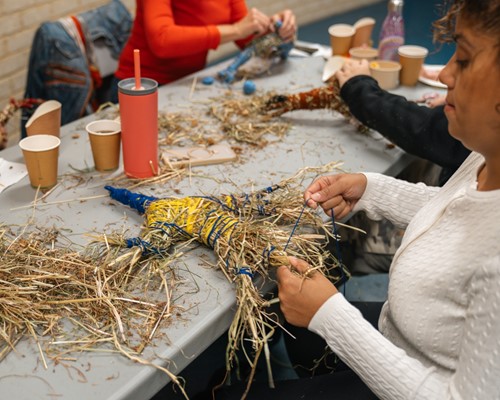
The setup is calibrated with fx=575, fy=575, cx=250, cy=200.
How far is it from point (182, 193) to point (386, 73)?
1015 millimetres

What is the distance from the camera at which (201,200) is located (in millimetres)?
1311

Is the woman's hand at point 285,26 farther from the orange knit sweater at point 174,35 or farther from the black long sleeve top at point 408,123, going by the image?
the black long sleeve top at point 408,123

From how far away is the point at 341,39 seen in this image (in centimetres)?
230

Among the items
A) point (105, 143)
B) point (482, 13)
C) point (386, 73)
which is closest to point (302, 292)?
point (482, 13)

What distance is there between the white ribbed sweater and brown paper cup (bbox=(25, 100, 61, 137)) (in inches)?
36.4

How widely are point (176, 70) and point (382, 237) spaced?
115 centimetres

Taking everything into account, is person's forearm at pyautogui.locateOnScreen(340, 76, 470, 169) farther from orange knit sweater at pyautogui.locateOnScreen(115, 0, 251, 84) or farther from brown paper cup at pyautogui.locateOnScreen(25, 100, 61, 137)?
brown paper cup at pyautogui.locateOnScreen(25, 100, 61, 137)

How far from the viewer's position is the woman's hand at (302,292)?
3.54ft

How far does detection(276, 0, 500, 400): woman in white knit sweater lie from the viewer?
2.73ft

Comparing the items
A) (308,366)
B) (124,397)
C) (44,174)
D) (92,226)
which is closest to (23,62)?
(44,174)

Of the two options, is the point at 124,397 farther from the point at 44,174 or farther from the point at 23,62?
the point at 23,62

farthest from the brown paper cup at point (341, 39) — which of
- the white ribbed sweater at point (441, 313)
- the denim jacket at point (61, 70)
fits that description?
the white ribbed sweater at point (441, 313)

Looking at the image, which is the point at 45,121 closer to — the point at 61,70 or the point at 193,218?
the point at 193,218

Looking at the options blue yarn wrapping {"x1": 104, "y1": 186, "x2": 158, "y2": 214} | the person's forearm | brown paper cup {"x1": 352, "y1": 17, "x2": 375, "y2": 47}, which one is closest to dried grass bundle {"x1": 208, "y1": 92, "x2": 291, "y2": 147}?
the person's forearm
